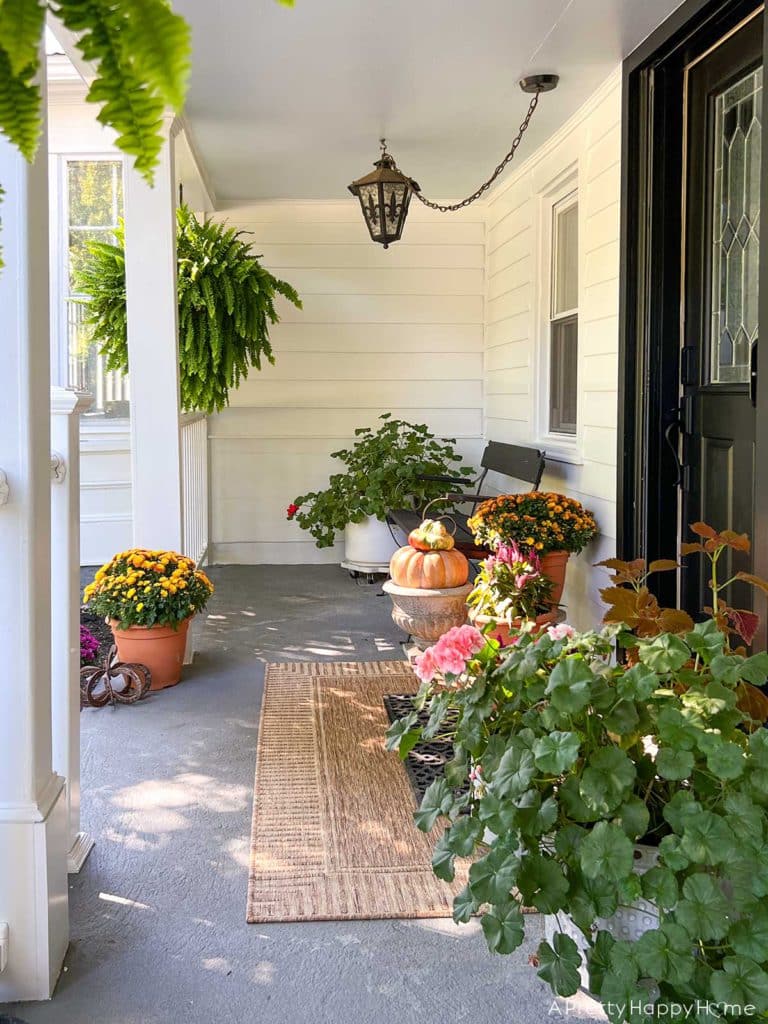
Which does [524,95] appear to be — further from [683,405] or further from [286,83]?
[683,405]

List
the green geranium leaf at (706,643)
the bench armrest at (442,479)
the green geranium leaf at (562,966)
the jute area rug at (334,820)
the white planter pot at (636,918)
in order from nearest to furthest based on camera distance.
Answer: the green geranium leaf at (562,966)
the white planter pot at (636,918)
the green geranium leaf at (706,643)
the jute area rug at (334,820)
the bench armrest at (442,479)

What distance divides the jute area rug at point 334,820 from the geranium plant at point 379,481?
233cm

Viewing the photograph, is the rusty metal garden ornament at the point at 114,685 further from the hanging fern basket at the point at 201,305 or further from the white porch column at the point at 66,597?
the hanging fern basket at the point at 201,305

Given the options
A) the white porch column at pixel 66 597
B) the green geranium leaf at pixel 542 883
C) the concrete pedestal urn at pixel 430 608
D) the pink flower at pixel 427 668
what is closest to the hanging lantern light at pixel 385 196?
the concrete pedestal urn at pixel 430 608

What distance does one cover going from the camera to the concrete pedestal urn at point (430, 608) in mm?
4379

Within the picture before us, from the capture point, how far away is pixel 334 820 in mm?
2881

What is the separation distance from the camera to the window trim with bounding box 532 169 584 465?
17.3ft

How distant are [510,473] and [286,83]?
2.53 m

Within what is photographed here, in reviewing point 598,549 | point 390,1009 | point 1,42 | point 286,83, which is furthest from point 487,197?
point 1,42

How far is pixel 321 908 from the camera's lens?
Answer: 7.75ft

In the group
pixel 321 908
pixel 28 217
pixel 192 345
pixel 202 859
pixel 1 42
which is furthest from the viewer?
pixel 192 345

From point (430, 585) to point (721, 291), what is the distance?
1684 mm

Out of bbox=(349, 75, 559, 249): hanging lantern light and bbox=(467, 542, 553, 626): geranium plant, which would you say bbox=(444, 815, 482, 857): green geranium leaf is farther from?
bbox=(349, 75, 559, 249): hanging lantern light

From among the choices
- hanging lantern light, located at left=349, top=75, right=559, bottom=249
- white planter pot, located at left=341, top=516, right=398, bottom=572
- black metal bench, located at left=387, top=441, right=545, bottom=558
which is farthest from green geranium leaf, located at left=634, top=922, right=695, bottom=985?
white planter pot, located at left=341, top=516, right=398, bottom=572
